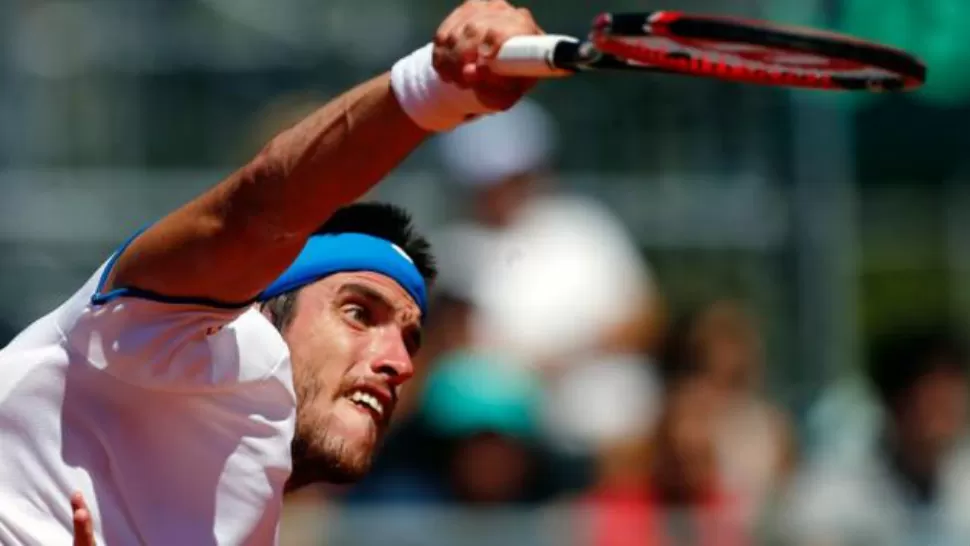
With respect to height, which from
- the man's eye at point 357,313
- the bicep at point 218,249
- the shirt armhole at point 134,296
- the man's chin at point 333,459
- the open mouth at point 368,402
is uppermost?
the bicep at point 218,249

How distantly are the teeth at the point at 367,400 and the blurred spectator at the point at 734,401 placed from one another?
3.72 m

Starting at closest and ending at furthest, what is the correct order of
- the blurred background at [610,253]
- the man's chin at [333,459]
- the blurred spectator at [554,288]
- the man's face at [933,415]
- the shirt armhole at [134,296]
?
the shirt armhole at [134,296]
the man's chin at [333,459]
the blurred background at [610,253]
the man's face at [933,415]
the blurred spectator at [554,288]

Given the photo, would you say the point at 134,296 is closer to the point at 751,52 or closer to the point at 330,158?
the point at 330,158

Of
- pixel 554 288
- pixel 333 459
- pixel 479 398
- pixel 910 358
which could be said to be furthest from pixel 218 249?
pixel 910 358

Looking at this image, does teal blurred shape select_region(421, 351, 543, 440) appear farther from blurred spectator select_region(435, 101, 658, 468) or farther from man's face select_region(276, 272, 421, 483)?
man's face select_region(276, 272, 421, 483)

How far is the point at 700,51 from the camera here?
11.2ft

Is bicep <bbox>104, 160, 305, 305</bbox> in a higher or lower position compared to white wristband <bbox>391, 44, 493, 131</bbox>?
lower

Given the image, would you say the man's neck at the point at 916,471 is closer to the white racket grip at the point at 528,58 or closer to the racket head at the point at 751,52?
the racket head at the point at 751,52

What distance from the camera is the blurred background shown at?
7.68m

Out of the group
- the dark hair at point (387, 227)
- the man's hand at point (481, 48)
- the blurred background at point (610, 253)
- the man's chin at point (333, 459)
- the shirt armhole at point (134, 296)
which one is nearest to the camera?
the man's hand at point (481, 48)

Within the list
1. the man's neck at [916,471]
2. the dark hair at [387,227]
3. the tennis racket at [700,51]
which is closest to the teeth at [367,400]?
the dark hair at [387,227]

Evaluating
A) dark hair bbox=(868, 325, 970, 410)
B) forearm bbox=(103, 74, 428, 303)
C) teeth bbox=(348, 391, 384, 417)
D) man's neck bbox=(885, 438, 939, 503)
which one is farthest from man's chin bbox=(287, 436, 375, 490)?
dark hair bbox=(868, 325, 970, 410)

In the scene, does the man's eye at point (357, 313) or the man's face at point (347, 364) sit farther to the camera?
the man's eye at point (357, 313)

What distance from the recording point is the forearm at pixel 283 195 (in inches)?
135
